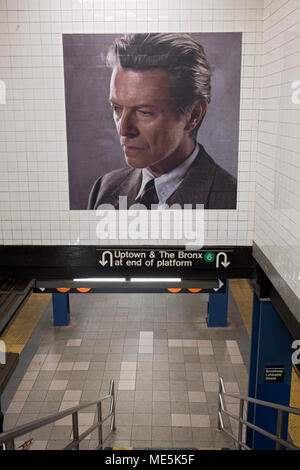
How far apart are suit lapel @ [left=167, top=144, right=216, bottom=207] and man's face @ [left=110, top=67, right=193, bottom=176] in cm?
17

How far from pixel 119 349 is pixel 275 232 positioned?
19.0ft

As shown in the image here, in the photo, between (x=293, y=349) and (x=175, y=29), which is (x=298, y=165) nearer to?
(x=175, y=29)

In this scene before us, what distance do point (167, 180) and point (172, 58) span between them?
3.94ft

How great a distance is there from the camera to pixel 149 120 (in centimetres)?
462

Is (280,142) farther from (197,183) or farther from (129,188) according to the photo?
(129,188)

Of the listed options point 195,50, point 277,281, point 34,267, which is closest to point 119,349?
point 34,267

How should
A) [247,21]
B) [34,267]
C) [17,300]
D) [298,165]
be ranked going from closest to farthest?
[298,165], [247,21], [17,300], [34,267]

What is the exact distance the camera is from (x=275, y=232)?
407 cm

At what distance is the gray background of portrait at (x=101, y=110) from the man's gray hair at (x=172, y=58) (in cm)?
7

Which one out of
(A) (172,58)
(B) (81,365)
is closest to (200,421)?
(B) (81,365)

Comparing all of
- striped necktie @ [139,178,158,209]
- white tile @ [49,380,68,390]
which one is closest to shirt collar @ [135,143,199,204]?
striped necktie @ [139,178,158,209]

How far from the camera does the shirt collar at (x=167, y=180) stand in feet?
15.7

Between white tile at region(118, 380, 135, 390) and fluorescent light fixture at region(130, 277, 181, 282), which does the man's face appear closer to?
fluorescent light fixture at region(130, 277, 181, 282)

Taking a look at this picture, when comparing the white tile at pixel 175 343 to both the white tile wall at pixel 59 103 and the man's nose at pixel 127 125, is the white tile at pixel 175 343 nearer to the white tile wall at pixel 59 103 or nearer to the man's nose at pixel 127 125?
the white tile wall at pixel 59 103
